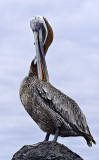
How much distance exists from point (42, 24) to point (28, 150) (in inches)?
133

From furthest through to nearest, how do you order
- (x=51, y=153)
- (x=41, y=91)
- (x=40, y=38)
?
(x=40, y=38) → (x=41, y=91) → (x=51, y=153)

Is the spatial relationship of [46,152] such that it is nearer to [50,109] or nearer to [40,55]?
[50,109]

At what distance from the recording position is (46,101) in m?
9.19

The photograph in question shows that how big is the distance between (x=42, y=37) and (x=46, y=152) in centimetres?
322

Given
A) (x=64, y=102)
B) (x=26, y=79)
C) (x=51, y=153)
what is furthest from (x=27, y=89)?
(x=51, y=153)

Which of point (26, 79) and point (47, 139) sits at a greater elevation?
point (26, 79)

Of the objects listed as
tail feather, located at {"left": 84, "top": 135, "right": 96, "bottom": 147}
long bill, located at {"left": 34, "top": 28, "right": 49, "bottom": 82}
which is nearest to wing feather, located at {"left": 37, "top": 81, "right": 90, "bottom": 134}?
tail feather, located at {"left": 84, "top": 135, "right": 96, "bottom": 147}

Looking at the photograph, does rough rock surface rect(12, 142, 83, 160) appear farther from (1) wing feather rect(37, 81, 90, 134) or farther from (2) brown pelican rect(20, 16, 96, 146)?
(1) wing feather rect(37, 81, 90, 134)

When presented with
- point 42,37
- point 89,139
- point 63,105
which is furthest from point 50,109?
point 42,37

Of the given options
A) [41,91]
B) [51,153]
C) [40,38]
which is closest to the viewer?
[51,153]

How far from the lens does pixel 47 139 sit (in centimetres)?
955

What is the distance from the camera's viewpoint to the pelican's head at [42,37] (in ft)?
32.1

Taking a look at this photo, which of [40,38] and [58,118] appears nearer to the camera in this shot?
[58,118]

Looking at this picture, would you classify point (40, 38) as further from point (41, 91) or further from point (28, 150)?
point (28, 150)
